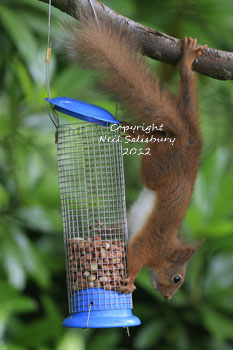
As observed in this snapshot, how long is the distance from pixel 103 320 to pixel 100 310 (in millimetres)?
74

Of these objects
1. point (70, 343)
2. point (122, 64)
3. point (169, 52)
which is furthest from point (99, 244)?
point (70, 343)

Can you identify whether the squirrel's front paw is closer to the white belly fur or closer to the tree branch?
the white belly fur

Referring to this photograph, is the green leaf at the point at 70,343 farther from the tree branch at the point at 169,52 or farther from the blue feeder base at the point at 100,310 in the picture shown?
the tree branch at the point at 169,52

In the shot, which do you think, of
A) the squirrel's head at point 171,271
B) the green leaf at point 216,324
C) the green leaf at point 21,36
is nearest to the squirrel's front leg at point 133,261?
the squirrel's head at point 171,271

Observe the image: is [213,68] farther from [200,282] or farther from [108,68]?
→ [200,282]

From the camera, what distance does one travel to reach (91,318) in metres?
2.42

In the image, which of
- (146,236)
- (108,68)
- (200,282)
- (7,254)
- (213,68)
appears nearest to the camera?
(108,68)

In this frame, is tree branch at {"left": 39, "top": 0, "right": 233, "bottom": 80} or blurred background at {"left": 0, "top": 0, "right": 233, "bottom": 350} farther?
blurred background at {"left": 0, "top": 0, "right": 233, "bottom": 350}

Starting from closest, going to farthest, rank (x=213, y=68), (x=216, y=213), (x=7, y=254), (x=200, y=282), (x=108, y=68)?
1. (x=108, y=68)
2. (x=213, y=68)
3. (x=7, y=254)
4. (x=216, y=213)
5. (x=200, y=282)

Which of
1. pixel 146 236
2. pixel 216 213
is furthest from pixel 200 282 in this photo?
pixel 146 236

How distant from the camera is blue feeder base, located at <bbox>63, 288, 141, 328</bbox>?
7.84ft

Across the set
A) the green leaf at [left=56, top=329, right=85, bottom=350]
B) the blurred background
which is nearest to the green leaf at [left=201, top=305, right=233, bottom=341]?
the blurred background

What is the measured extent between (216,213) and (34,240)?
62.9 inches

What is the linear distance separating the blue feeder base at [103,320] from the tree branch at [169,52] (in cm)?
109
